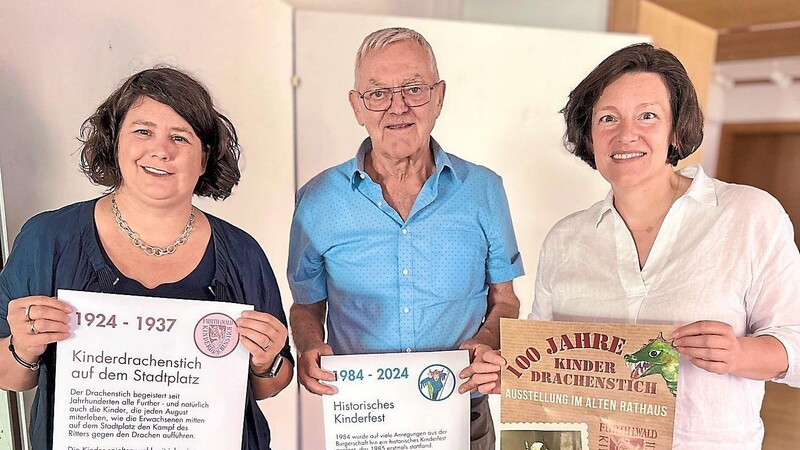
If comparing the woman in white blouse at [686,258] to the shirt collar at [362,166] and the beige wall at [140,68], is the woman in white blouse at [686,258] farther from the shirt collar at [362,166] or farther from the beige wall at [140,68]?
the beige wall at [140,68]

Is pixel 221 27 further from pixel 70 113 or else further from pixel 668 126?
pixel 668 126

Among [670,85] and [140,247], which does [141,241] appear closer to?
[140,247]

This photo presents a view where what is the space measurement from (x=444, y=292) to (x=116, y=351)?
2.11ft

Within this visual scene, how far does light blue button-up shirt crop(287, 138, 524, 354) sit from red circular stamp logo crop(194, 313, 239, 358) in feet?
0.90

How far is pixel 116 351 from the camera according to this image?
1073 millimetres

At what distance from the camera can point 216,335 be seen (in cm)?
109

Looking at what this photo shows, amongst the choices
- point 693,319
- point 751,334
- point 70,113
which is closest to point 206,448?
point 70,113

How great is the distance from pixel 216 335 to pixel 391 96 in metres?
0.57

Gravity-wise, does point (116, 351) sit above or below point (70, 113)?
below

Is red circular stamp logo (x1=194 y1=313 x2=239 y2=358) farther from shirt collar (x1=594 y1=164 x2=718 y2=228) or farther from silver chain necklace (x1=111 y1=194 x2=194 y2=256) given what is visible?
shirt collar (x1=594 y1=164 x2=718 y2=228)

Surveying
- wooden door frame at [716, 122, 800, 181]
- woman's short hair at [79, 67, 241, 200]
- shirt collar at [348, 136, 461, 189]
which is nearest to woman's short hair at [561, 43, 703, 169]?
shirt collar at [348, 136, 461, 189]

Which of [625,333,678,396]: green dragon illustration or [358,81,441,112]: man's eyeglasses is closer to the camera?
[625,333,678,396]: green dragon illustration

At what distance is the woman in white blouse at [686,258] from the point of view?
1059mm

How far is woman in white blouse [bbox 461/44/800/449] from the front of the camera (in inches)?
41.7
